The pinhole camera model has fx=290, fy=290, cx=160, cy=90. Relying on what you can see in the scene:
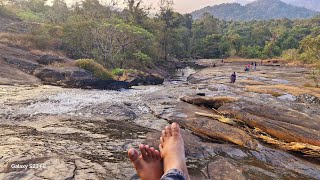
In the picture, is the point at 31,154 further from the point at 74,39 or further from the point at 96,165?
the point at 74,39

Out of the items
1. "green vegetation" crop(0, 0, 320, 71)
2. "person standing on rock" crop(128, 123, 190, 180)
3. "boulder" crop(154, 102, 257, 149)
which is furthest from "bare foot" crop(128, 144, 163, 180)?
"green vegetation" crop(0, 0, 320, 71)

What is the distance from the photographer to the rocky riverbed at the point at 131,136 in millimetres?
5234

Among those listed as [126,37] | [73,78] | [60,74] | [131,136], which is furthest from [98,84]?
[131,136]

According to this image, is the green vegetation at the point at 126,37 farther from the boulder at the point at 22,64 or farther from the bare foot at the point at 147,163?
the bare foot at the point at 147,163

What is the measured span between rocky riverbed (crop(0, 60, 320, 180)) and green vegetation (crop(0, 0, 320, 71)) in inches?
571

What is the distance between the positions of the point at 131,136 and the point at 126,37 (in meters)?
20.0

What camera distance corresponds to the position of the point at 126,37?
2625cm

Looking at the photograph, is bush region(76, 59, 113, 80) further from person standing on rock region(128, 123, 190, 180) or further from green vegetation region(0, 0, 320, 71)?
person standing on rock region(128, 123, 190, 180)

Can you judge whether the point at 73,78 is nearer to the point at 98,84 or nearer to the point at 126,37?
the point at 98,84

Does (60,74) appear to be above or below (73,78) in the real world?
above

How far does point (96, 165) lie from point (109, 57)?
833 inches

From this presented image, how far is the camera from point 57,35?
27188 mm

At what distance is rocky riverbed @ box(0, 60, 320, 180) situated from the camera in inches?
206

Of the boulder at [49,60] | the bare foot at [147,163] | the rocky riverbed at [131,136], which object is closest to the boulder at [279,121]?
the rocky riverbed at [131,136]
